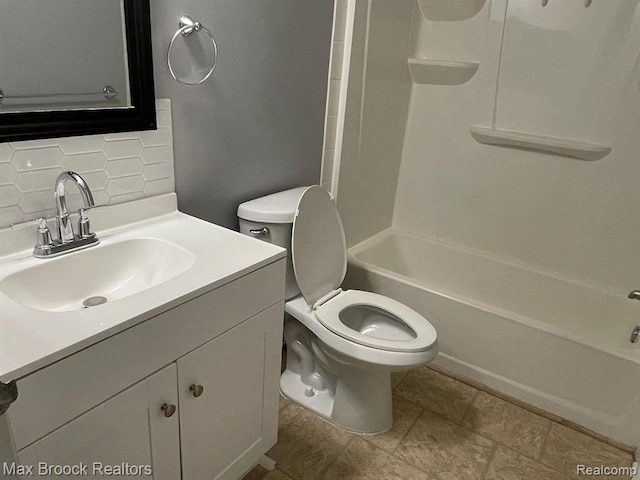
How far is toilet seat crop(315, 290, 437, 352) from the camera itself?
1.62 metres

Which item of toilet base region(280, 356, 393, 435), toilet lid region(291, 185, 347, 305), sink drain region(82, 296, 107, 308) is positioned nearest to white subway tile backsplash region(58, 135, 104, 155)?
sink drain region(82, 296, 107, 308)

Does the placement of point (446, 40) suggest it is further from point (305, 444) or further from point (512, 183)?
point (305, 444)

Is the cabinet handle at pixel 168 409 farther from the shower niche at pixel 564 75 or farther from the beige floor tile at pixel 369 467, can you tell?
the shower niche at pixel 564 75

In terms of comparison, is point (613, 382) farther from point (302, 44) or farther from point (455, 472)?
point (302, 44)

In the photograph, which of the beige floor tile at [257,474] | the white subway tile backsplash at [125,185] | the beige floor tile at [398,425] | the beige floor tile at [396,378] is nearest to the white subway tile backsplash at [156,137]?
the white subway tile backsplash at [125,185]

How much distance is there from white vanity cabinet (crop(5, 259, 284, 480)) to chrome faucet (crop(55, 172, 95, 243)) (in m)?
0.39

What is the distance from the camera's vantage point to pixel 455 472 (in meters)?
1.67

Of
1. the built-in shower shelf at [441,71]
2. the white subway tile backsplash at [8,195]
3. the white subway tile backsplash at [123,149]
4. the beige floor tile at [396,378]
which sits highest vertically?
the built-in shower shelf at [441,71]

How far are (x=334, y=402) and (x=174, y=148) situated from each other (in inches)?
43.5

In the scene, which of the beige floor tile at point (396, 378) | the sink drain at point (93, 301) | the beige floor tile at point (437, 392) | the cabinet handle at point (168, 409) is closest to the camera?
the cabinet handle at point (168, 409)

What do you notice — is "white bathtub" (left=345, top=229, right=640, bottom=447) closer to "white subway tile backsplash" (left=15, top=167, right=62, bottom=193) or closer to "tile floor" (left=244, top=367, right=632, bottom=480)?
"tile floor" (left=244, top=367, right=632, bottom=480)

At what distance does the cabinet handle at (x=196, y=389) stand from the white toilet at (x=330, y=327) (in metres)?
0.59

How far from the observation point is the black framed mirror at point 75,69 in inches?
43.5

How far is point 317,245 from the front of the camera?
1.79 meters
